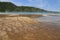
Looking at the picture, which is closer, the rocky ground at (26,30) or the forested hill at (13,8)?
the rocky ground at (26,30)

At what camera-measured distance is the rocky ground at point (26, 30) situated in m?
1.62

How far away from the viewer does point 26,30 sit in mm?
1727

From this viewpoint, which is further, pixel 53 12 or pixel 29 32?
pixel 53 12

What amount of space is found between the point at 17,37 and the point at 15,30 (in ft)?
0.46

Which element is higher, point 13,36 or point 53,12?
point 53,12

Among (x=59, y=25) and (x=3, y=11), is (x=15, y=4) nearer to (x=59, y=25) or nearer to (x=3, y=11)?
(x=3, y=11)

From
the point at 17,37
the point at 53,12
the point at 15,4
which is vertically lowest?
the point at 17,37

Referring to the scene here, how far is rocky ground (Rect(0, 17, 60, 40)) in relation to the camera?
1625 mm

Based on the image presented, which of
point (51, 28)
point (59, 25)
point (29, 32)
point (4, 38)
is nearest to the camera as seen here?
point (4, 38)

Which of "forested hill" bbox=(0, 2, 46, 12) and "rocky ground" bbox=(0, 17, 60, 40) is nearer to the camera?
"rocky ground" bbox=(0, 17, 60, 40)

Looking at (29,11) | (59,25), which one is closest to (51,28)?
(59,25)

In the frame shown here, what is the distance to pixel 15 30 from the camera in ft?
5.63

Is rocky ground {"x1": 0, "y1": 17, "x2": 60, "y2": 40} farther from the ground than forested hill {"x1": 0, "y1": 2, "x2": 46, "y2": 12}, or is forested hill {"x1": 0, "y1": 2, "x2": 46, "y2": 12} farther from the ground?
forested hill {"x1": 0, "y1": 2, "x2": 46, "y2": 12}

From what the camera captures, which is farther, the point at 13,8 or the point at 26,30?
the point at 13,8
